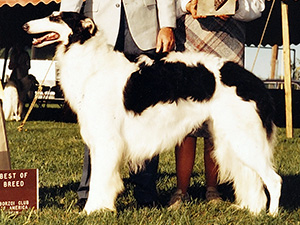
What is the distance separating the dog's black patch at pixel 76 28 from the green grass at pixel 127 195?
3.33 ft

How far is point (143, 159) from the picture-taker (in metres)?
3.77

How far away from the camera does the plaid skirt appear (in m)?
4.16

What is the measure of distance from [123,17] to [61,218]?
1.62 m

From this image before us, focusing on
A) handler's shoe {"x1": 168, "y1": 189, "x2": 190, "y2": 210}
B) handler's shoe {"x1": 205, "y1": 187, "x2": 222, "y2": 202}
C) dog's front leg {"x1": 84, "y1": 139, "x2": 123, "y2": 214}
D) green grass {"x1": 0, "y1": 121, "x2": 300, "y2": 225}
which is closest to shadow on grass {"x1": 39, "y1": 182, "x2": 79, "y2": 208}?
green grass {"x1": 0, "y1": 121, "x2": 300, "y2": 225}

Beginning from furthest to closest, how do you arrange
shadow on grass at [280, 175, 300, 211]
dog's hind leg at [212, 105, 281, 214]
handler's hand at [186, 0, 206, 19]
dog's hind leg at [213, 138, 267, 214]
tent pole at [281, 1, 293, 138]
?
1. tent pole at [281, 1, 293, 138]
2. shadow on grass at [280, 175, 300, 211]
3. handler's hand at [186, 0, 206, 19]
4. dog's hind leg at [213, 138, 267, 214]
5. dog's hind leg at [212, 105, 281, 214]

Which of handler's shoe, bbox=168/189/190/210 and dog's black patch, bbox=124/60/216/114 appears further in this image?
handler's shoe, bbox=168/189/190/210

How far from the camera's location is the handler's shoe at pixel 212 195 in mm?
4356

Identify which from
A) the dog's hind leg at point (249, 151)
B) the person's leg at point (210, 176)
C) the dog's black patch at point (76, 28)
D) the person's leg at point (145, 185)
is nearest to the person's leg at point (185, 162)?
the person's leg at point (210, 176)

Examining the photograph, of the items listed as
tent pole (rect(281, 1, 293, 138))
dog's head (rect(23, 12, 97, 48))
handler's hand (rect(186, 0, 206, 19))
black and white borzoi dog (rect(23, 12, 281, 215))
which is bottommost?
tent pole (rect(281, 1, 293, 138))

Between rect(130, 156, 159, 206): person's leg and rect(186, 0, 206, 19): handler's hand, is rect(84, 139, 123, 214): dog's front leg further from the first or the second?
rect(186, 0, 206, 19): handler's hand

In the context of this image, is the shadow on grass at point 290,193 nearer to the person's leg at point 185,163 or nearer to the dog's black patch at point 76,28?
the person's leg at point 185,163

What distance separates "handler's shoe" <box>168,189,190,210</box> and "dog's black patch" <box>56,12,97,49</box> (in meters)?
1.52

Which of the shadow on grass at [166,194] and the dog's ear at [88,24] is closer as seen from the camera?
the dog's ear at [88,24]

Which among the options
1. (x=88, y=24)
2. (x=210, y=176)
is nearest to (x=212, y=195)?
(x=210, y=176)
